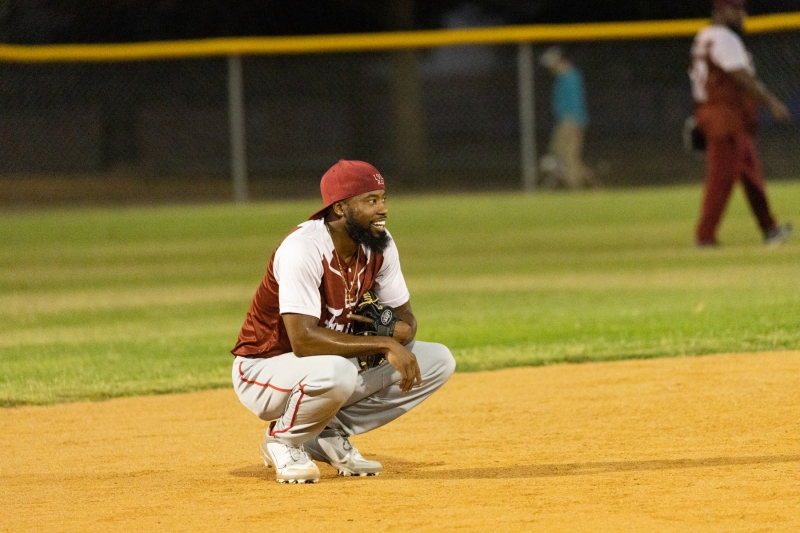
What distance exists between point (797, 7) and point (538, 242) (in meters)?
15.1

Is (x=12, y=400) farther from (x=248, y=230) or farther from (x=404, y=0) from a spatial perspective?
(x=404, y=0)

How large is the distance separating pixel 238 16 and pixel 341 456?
22787 millimetres

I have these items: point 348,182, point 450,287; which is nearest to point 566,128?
point 450,287

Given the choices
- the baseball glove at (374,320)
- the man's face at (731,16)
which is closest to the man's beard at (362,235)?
the baseball glove at (374,320)

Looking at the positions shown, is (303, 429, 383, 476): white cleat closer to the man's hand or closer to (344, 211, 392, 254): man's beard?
the man's hand

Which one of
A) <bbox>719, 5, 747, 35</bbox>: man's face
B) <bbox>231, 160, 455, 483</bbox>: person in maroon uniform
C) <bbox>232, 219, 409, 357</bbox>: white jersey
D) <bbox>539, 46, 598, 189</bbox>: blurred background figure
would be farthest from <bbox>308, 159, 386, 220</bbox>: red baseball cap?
<bbox>539, 46, 598, 189</bbox>: blurred background figure

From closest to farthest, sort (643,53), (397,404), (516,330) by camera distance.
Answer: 1. (397,404)
2. (516,330)
3. (643,53)

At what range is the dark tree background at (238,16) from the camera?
88.1 feet

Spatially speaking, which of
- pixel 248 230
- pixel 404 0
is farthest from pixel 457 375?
pixel 404 0

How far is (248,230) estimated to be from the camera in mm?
18172

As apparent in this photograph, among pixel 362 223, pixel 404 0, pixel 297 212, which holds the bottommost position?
pixel 297 212

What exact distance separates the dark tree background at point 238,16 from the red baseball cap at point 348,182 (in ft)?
71.6

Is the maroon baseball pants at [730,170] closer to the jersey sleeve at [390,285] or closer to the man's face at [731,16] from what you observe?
the man's face at [731,16]

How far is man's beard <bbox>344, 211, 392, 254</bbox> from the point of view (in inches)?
215
